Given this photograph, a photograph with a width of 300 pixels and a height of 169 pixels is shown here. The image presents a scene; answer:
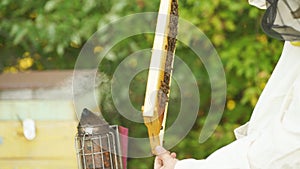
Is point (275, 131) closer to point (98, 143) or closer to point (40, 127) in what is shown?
point (98, 143)

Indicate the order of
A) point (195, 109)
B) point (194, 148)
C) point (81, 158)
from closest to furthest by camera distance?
→ point (81, 158), point (195, 109), point (194, 148)

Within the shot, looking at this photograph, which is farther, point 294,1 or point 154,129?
point 154,129

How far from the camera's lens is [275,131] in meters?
1.80

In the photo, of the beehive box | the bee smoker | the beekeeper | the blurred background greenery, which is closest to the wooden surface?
the beehive box

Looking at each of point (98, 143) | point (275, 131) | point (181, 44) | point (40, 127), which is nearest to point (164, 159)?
point (275, 131)

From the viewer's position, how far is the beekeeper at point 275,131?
1764 millimetres

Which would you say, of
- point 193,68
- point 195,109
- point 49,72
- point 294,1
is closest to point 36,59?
point 49,72

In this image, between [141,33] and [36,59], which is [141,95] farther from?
[36,59]

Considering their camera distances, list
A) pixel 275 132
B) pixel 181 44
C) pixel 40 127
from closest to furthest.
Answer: pixel 275 132 < pixel 40 127 < pixel 181 44

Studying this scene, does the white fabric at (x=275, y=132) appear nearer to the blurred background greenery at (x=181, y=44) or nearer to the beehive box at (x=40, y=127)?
the beehive box at (x=40, y=127)

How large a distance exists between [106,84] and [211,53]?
60 cm

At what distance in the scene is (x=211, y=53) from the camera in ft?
14.4

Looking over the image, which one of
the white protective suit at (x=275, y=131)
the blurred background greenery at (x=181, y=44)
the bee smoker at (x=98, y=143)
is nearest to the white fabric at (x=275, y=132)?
the white protective suit at (x=275, y=131)

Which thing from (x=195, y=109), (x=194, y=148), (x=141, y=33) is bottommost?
(x=194, y=148)
